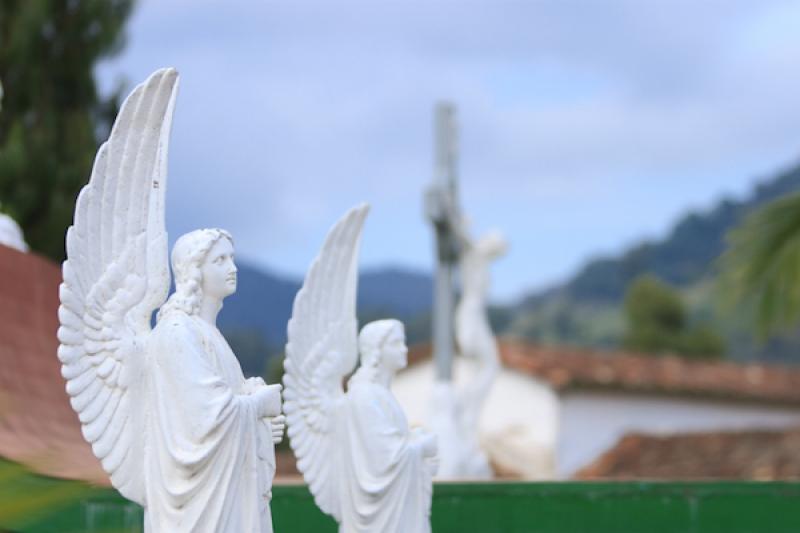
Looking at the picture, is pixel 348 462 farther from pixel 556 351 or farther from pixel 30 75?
pixel 556 351

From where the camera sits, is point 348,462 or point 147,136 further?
point 348,462

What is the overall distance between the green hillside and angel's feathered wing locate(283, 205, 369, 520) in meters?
91.1

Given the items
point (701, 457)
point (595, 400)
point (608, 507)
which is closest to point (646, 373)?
point (595, 400)

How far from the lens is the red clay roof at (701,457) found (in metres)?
24.8

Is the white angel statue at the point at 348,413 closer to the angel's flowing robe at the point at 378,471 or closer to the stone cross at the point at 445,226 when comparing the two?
the angel's flowing robe at the point at 378,471

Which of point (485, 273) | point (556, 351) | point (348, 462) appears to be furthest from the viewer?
point (556, 351)

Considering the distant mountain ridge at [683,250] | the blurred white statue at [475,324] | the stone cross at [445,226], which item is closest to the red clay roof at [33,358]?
the blurred white statue at [475,324]

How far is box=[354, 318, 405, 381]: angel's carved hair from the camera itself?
9.12 meters

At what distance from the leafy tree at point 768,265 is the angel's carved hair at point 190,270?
10.1 meters

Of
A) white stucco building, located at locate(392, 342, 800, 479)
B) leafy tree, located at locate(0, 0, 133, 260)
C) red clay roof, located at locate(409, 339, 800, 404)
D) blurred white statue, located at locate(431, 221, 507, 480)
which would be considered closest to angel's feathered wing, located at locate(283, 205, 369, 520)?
blurred white statue, located at locate(431, 221, 507, 480)

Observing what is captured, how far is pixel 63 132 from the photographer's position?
22094 millimetres

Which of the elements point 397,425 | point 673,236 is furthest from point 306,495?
point 673,236

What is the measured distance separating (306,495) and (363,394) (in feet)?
7.03

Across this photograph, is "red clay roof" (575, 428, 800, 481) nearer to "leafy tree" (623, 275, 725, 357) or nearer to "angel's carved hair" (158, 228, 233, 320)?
"angel's carved hair" (158, 228, 233, 320)
